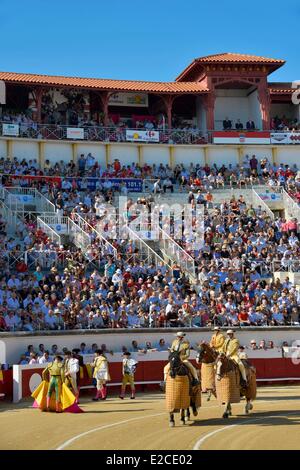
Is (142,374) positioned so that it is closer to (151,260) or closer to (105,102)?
(151,260)

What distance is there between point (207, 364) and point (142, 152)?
22.3 m

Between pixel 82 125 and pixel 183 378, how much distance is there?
26.2 m

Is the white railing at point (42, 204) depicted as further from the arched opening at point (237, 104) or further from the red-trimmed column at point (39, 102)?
the arched opening at point (237, 104)

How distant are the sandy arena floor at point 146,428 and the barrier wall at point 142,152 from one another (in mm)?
20256

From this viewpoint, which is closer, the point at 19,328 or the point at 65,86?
the point at 19,328

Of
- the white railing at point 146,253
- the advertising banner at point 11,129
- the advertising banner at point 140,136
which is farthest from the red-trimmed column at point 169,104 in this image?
the white railing at point 146,253

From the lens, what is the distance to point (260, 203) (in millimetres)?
36250

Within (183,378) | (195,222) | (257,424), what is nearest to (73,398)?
(183,378)

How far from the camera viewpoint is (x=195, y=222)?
32.0m

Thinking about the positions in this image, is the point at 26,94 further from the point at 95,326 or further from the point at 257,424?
the point at 257,424

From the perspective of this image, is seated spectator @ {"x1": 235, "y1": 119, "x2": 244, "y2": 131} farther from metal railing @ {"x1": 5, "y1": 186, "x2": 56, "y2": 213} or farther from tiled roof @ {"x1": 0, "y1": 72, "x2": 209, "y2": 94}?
metal railing @ {"x1": 5, "y1": 186, "x2": 56, "y2": 213}

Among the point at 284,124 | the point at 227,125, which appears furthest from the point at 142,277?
the point at 284,124

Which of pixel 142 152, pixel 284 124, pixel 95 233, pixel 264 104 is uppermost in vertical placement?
pixel 264 104

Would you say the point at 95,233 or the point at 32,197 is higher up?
the point at 32,197
